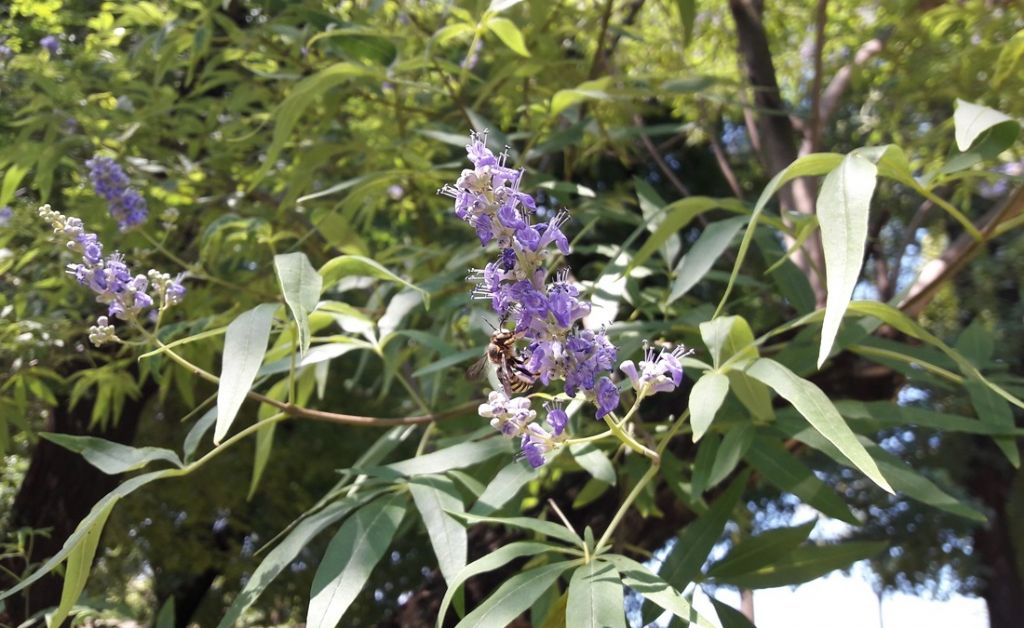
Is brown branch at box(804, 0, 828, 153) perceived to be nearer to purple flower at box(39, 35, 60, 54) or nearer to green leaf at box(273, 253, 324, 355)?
green leaf at box(273, 253, 324, 355)

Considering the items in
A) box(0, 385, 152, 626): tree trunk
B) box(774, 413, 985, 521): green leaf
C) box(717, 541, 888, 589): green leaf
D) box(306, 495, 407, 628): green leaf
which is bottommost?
box(0, 385, 152, 626): tree trunk

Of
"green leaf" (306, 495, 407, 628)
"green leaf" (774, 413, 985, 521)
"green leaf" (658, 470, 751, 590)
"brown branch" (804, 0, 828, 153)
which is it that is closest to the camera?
"green leaf" (306, 495, 407, 628)

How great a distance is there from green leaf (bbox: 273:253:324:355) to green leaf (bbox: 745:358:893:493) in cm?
42

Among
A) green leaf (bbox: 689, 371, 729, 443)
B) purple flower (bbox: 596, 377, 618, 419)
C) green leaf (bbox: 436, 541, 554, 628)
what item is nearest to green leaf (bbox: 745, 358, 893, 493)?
green leaf (bbox: 689, 371, 729, 443)

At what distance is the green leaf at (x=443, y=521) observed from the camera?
102cm

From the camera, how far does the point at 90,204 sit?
1.89 m

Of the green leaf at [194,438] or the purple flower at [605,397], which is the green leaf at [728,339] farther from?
the green leaf at [194,438]

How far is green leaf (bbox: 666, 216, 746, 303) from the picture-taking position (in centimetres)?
113

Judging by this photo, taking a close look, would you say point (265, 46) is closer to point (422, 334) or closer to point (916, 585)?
point (422, 334)

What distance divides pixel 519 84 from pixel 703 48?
4.69ft

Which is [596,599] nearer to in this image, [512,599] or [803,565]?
[512,599]

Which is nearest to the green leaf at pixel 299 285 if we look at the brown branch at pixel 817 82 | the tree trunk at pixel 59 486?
Result: the brown branch at pixel 817 82

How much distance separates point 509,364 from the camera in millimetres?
914

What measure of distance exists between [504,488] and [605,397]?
34 cm
